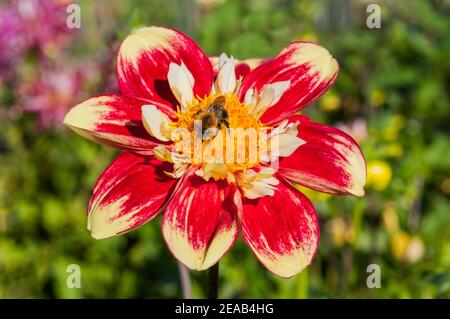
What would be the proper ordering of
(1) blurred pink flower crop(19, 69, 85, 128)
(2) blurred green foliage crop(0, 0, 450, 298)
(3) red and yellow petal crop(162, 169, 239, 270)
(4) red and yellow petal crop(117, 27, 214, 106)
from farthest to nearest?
(1) blurred pink flower crop(19, 69, 85, 128) → (2) blurred green foliage crop(0, 0, 450, 298) → (4) red and yellow petal crop(117, 27, 214, 106) → (3) red and yellow petal crop(162, 169, 239, 270)

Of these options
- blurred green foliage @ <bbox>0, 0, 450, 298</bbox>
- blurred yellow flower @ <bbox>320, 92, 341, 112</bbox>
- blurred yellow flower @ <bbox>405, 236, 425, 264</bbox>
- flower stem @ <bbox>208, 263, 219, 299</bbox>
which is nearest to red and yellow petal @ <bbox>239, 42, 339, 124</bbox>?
flower stem @ <bbox>208, 263, 219, 299</bbox>

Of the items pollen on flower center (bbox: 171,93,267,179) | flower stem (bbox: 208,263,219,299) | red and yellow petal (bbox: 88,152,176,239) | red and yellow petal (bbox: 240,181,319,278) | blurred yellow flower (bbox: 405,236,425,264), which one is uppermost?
pollen on flower center (bbox: 171,93,267,179)

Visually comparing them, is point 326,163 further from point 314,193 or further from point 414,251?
point 414,251

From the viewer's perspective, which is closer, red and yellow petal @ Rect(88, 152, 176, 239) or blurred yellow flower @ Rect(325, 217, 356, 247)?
red and yellow petal @ Rect(88, 152, 176, 239)

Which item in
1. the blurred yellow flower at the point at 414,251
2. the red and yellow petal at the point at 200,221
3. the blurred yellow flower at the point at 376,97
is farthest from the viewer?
the blurred yellow flower at the point at 376,97

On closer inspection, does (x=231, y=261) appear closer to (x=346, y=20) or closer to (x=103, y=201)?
(x=103, y=201)

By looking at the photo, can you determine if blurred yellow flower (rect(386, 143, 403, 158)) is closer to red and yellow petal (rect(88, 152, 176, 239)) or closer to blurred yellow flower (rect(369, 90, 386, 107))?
blurred yellow flower (rect(369, 90, 386, 107))

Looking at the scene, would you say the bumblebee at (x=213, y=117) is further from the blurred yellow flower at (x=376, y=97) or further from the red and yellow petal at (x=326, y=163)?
the blurred yellow flower at (x=376, y=97)

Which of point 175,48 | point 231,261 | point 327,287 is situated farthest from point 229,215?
point 327,287

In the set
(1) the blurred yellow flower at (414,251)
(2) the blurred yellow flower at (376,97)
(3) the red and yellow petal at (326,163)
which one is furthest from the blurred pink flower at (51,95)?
(3) the red and yellow petal at (326,163)
